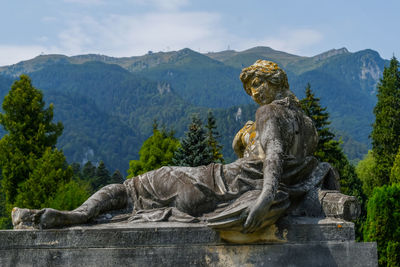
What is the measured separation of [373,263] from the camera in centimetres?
607

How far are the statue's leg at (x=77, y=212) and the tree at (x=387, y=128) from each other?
35725 mm

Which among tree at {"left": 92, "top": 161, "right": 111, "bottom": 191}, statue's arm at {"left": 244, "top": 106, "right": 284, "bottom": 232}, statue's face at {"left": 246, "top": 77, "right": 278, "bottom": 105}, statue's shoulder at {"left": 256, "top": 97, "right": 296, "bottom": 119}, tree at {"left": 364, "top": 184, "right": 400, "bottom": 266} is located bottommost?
tree at {"left": 92, "top": 161, "right": 111, "bottom": 191}

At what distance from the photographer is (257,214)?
5848mm

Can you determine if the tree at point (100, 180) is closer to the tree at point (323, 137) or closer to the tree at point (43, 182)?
the tree at point (323, 137)

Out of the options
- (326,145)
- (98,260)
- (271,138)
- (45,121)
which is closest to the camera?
(98,260)

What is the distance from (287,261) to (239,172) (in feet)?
3.92

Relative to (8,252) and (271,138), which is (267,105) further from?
(8,252)

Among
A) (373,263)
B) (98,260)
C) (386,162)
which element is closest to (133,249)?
(98,260)

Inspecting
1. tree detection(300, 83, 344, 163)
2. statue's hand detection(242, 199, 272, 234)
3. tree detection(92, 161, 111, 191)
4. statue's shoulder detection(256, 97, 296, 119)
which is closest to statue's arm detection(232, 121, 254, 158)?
statue's shoulder detection(256, 97, 296, 119)

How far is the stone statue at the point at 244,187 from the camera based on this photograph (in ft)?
20.2

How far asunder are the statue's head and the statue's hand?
5.77 feet

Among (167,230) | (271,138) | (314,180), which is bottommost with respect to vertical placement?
(167,230)

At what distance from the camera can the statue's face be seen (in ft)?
23.5

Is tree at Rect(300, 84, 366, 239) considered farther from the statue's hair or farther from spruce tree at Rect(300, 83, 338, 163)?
the statue's hair
